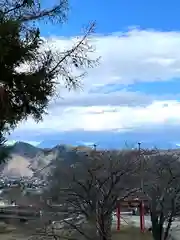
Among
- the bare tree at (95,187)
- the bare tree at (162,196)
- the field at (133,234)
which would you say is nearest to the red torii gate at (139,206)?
the field at (133,234)

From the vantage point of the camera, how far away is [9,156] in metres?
7.79

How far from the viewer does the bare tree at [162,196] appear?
26511 millimetres

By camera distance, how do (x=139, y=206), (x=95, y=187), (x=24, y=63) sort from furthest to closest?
1. (x=139, y=206)
2. (x=95, y=187)
3. (x=24, y=63)

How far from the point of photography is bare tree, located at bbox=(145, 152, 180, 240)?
1044 inches

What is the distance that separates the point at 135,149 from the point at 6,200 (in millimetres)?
15435

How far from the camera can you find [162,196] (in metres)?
26.7

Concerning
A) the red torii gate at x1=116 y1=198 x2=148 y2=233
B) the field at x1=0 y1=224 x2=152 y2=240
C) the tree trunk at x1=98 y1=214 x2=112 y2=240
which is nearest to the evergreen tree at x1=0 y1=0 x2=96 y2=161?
the tree trunk at x1=98 y1=214 x2=112 y2=240

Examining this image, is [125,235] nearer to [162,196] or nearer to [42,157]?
[162,196]

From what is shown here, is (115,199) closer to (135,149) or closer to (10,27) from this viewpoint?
(135,149)

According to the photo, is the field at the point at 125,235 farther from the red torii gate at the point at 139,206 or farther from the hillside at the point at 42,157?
the hillside at the point at 42,157

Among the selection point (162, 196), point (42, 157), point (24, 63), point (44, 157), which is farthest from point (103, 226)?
point (42, 157)

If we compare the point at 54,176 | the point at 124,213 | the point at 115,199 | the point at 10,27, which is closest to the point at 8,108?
the point at 10,27

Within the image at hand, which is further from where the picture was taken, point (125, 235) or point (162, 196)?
point (125, 235)

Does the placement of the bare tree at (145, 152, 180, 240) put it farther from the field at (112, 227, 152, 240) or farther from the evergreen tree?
the evergreen tree
